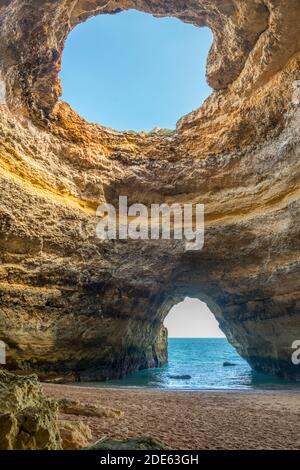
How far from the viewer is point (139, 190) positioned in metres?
18.5

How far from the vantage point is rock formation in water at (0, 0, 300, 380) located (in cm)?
1341

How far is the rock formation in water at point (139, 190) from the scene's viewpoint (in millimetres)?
13414

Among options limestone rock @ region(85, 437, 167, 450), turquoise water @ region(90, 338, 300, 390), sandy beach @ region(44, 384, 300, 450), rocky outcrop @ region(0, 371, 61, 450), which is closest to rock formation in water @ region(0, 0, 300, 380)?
turquoise water @ region(90, 338, 300, 390)

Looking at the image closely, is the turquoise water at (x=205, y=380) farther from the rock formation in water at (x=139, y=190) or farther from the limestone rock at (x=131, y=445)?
the limestone rock at (x=131, y=445)

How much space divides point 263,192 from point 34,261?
1129 centimetres

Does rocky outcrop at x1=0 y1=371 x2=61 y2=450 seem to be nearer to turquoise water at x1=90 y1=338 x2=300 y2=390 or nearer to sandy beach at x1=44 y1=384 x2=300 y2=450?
sandy beach at x1=44 y1=384 x2=300 y2=450

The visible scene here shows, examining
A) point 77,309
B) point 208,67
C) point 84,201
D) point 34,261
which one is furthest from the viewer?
point 208,67

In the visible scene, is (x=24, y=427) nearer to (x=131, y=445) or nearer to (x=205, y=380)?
(x=131, y=445)

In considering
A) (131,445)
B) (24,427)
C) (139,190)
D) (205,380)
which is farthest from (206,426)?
(205,380)

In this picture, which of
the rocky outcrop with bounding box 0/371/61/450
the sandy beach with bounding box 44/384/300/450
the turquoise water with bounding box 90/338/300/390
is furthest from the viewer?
the turquoise water with bounding box 90/338/300/390

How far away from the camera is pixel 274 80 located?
1514 cm
